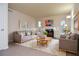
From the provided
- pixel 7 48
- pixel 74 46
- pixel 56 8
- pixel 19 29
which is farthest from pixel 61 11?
pixel 7 48

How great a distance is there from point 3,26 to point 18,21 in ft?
2.12

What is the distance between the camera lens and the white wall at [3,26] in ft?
12.5

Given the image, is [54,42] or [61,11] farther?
[54,42]

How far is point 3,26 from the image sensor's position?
3.95m

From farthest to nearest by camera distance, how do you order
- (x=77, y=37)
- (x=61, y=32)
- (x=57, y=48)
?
(x=57, y=48)
(x=61, y=32)
(x=77, y=37)

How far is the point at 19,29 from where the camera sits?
4105mm

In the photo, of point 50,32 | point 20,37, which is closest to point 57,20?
point 50,32

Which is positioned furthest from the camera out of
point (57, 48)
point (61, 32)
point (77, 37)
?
point (57, 48)

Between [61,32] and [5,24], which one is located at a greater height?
[5,24]

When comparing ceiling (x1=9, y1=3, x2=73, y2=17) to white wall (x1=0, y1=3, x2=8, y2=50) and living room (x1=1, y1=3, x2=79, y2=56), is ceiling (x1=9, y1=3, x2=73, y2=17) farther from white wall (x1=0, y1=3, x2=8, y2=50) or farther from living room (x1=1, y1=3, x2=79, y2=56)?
white wall (x1=0, y1=3, x2=8, y2=50)

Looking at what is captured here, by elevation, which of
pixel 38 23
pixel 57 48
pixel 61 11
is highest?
pixel 61 11

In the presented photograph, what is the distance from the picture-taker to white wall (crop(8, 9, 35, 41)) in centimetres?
380

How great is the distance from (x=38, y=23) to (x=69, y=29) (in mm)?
1239

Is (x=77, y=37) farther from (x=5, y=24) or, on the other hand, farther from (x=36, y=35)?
(x=5, y=24)
